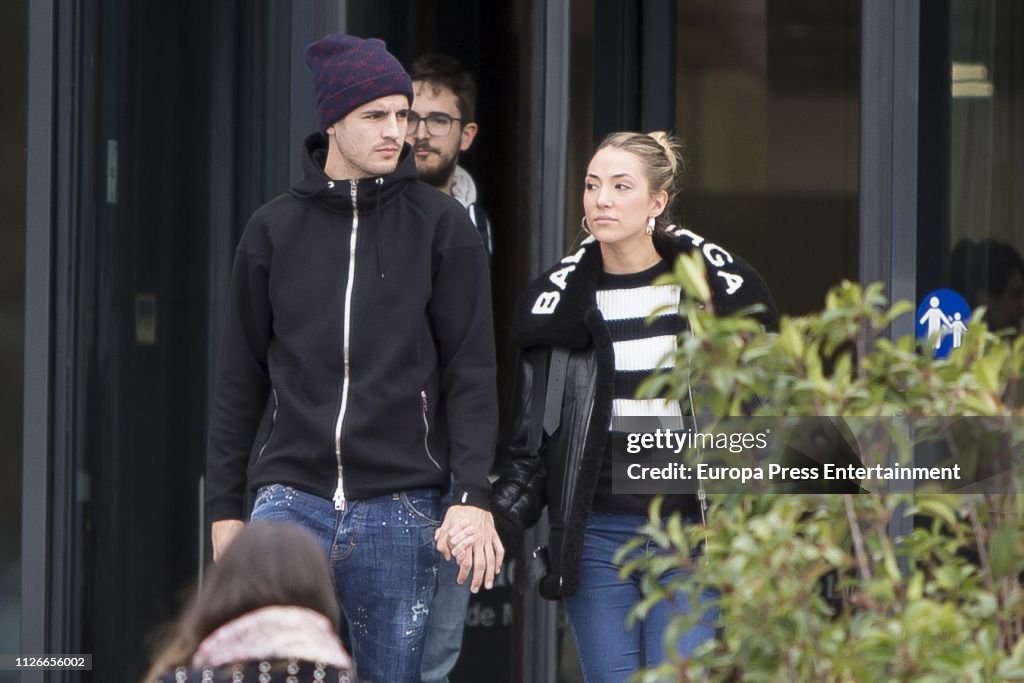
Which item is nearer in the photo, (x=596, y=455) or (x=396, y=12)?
(x=596, y=455)

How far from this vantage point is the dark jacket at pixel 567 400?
167 inches

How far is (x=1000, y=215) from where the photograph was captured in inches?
241

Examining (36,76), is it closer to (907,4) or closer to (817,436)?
(907,4)

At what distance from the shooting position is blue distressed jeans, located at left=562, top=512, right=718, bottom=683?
4258mm

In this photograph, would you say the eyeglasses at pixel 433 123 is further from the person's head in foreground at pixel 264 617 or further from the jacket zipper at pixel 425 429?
the person's head in foreground at pixel 264 617

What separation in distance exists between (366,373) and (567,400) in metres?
0.51

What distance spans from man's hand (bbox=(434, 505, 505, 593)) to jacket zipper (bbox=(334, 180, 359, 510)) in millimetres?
240

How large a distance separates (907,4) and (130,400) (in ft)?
8.77

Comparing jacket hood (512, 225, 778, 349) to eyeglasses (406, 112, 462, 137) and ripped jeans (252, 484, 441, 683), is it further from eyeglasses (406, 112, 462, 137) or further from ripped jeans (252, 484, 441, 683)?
eyeglasses (406, 112, 462, 137)

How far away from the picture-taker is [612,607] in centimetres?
427

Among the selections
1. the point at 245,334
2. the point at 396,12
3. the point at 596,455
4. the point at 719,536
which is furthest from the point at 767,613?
the point at 396,12

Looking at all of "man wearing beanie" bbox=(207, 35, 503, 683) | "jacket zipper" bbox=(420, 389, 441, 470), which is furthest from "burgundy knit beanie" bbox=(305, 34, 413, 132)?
"jacket zipper" bbox=(420, 389, 441, 470)

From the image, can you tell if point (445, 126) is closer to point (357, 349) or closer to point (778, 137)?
point (357, 349)

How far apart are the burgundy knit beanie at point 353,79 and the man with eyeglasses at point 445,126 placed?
100 cm
